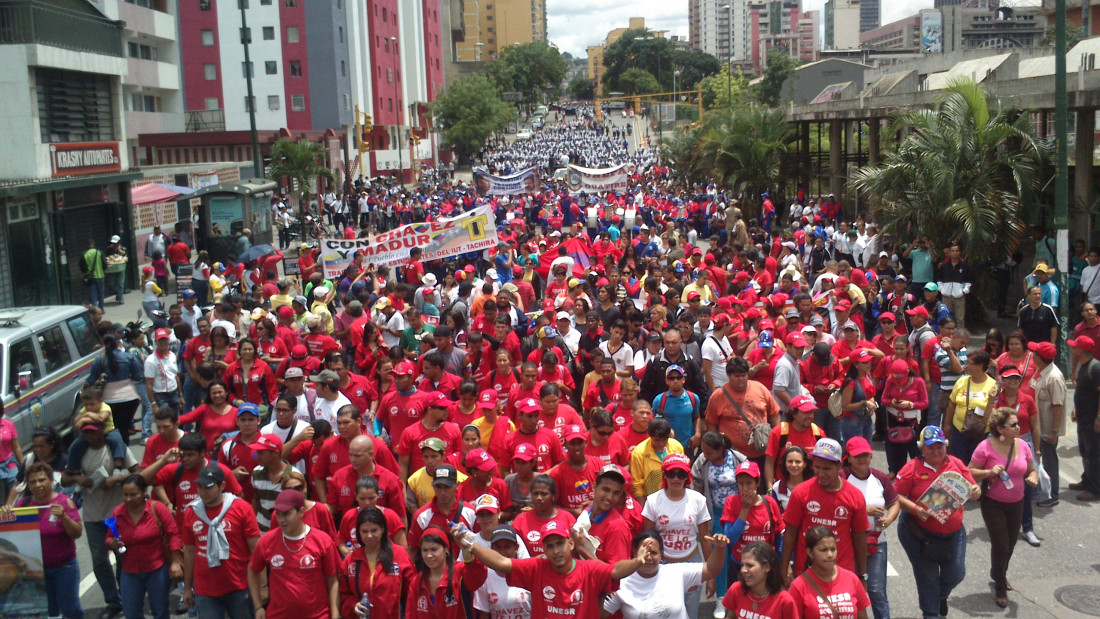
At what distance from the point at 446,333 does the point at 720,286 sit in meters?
5.24

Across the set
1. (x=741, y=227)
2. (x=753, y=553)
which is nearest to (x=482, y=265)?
(x=741, y=227)

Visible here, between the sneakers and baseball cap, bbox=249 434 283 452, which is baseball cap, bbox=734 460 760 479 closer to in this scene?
baseball cap, bbox=249 434 283 452

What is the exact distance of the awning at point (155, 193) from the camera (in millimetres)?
26188

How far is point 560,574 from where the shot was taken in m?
5.68

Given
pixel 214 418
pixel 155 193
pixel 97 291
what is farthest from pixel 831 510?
pixel 155 193

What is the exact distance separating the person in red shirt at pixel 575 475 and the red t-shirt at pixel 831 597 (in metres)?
1.76

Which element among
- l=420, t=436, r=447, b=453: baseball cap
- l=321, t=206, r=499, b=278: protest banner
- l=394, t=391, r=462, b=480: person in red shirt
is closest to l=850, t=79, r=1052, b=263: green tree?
l=321, t=206, r=499, b=278: protest banner

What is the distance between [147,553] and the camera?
6926mm

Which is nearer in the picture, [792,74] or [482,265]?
[482,265]

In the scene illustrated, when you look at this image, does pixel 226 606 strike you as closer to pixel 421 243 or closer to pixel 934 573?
pixel 934 573

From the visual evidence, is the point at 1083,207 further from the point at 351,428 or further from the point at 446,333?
the point at 351,428

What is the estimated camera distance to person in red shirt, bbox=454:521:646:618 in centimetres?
565

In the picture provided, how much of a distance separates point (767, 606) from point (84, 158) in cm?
2172

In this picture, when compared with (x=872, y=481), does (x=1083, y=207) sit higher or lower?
higher
